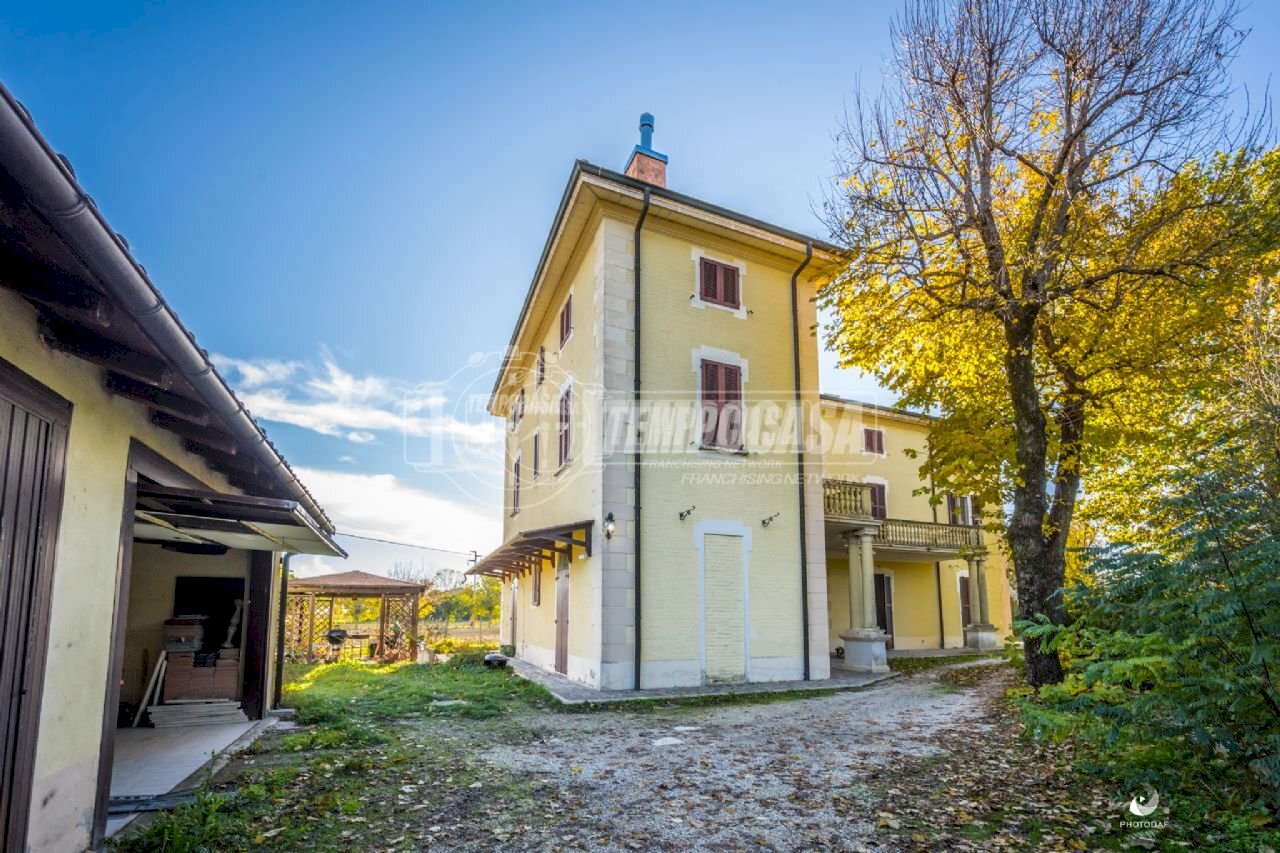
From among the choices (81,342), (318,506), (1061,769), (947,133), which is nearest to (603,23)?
(947,133)

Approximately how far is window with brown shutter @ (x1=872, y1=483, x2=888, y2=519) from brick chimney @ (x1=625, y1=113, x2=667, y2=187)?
38.0 feet

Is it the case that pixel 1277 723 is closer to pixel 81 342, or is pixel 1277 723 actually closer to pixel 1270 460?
pixel 1270 460

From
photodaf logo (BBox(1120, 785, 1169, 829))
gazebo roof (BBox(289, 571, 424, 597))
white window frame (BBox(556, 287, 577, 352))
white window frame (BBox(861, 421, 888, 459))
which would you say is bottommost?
photodaf logo (BBox(1120, 785, 1169, 829))

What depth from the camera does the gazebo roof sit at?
1850 centimetres

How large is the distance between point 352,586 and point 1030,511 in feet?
53.6

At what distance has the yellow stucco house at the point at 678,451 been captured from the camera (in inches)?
455

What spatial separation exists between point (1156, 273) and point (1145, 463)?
14.7 ft

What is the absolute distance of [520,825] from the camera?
4.51 metres

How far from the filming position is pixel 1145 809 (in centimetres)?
433

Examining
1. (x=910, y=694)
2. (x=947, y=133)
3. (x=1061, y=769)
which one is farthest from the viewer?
(x=910, y=694)

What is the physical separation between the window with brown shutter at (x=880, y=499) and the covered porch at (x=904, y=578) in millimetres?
876

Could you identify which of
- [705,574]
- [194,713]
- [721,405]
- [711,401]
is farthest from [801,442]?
[194,713]

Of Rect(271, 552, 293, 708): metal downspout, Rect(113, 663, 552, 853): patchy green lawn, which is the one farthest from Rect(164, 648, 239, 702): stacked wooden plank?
Rect(113, 663, 552, 853): patchy green lawn

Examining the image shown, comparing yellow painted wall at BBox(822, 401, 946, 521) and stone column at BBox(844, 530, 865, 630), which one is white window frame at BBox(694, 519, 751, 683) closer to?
stone column at BBox(844, 530, 865, 630)
